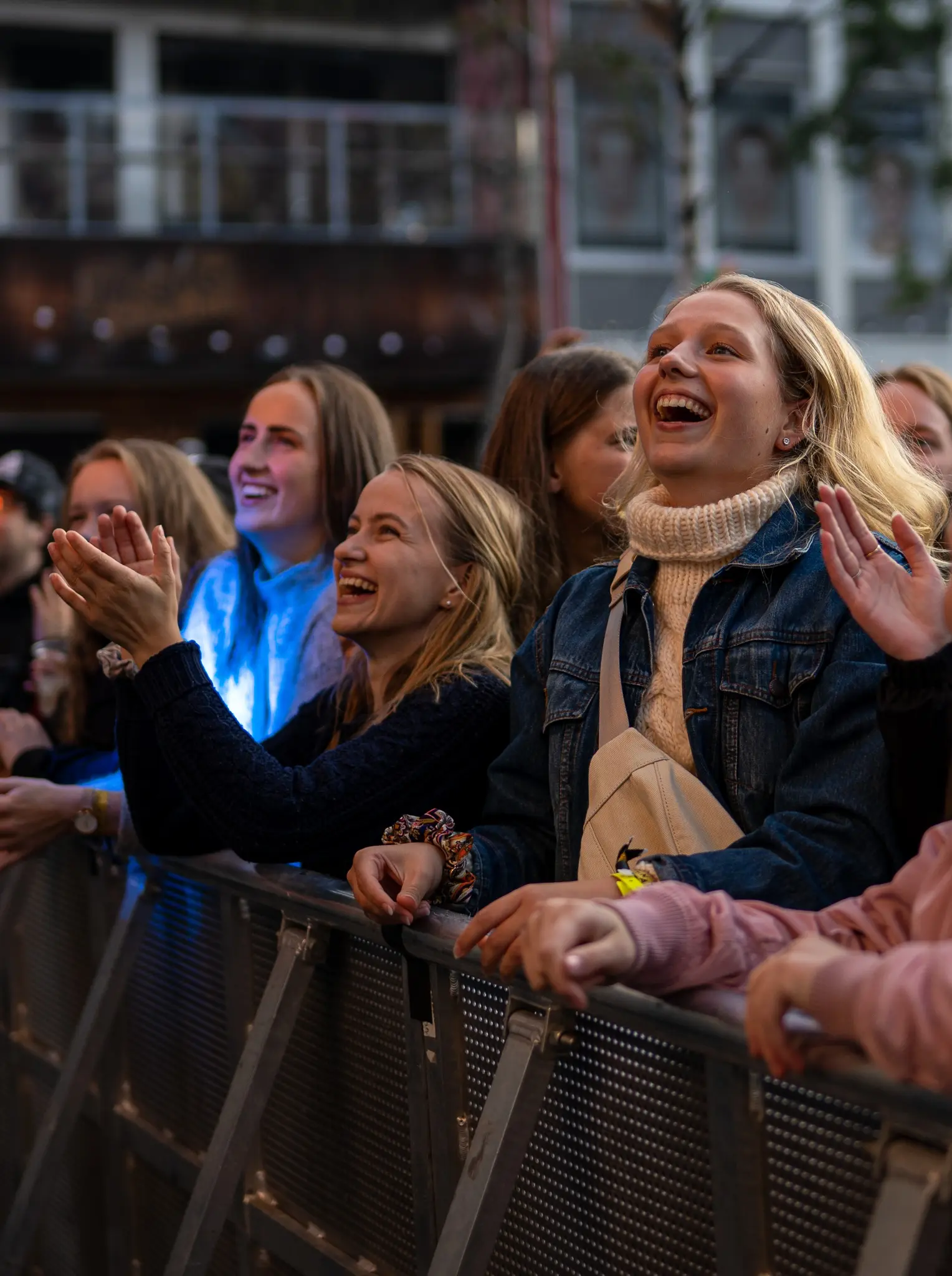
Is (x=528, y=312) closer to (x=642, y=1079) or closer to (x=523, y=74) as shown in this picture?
(x=523, y=74)

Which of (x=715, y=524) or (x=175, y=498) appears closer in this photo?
(x=715, y=524)

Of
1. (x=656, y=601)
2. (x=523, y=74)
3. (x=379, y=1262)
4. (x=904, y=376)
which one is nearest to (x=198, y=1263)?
(x=379, y=1262)

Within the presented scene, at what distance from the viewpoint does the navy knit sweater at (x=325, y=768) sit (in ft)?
9.91

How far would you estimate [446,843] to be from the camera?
9.22 feet

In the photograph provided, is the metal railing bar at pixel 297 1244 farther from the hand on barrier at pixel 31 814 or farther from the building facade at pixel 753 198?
the building facade at pixel 753 198

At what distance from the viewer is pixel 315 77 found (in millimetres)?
18812

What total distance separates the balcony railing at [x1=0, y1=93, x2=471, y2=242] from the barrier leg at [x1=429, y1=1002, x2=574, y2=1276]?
14444 millimetres

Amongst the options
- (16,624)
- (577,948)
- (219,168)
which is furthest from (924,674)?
(219,168)

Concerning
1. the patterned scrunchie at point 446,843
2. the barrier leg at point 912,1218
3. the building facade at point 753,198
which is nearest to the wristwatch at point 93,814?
the patterned scrunchie at point 446,843

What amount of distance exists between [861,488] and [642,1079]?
1.06m

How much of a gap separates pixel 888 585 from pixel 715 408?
0.56m

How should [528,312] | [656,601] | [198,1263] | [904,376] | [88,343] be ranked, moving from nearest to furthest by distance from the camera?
1. [656,601]
2. [198,1263]
3. [904,376]
4. [88,343]
5. [528,312]

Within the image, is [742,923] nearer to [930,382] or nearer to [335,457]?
[335,457]

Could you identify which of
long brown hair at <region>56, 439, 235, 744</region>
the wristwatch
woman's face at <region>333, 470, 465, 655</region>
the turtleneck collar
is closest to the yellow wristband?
the turtleneck collar
